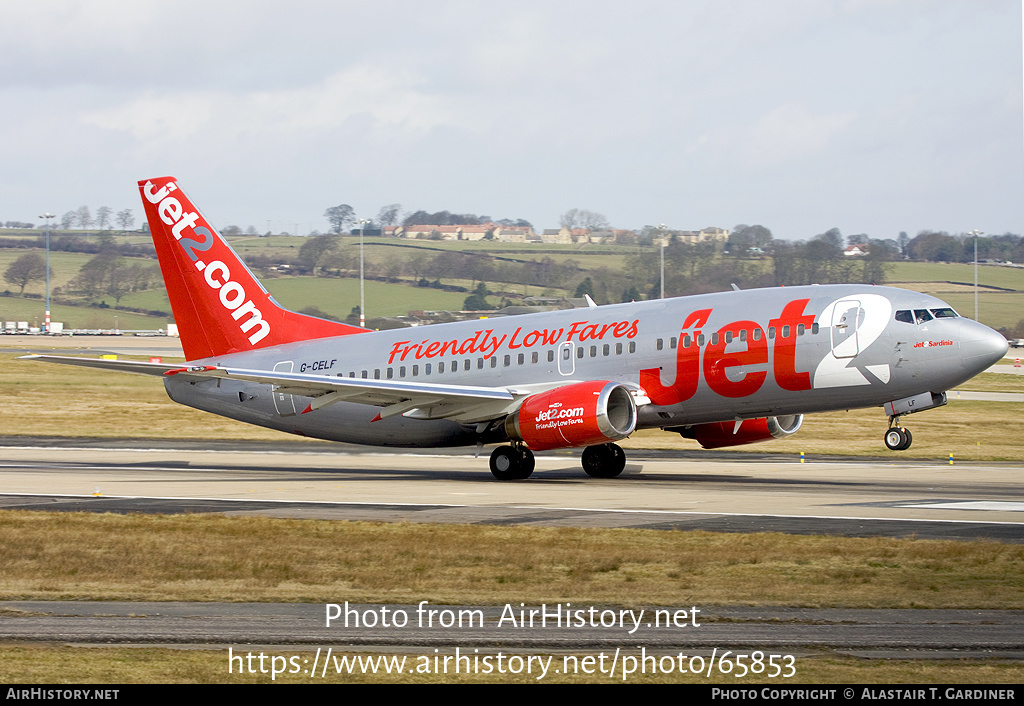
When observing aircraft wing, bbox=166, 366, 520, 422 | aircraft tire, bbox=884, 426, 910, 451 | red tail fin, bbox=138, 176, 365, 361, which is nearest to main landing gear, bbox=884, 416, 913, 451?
aircraft tire, bbox=884, 426, 910, 451

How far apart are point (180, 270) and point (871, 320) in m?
21.3

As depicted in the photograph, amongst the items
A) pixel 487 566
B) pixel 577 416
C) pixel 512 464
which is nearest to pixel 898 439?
pixel 577 416

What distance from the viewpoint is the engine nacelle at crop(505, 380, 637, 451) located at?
2961 centimetres

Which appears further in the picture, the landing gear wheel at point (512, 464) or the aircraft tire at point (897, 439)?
the landing gear wheel at point (512, 464)

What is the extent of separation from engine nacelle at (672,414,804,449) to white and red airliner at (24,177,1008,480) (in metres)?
0.05

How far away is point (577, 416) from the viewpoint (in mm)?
29734

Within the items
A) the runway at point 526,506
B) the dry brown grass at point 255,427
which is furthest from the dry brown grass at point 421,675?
the dry brown grass at point 255,427

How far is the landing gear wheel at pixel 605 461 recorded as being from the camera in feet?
110

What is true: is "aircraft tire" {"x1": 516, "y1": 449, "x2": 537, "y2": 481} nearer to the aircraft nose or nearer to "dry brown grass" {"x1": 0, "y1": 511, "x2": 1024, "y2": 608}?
"dry brown grass" {"x1": 0, "y1": 511, "x2": 1024, "y2": 608}

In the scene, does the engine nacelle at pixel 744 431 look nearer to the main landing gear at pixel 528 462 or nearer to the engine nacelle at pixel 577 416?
the main landing gear at pixel 528 462

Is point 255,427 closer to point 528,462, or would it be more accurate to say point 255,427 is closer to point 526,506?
point 528,462

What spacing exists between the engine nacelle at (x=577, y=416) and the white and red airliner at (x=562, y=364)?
0.14ft

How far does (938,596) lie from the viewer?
14875 mm
